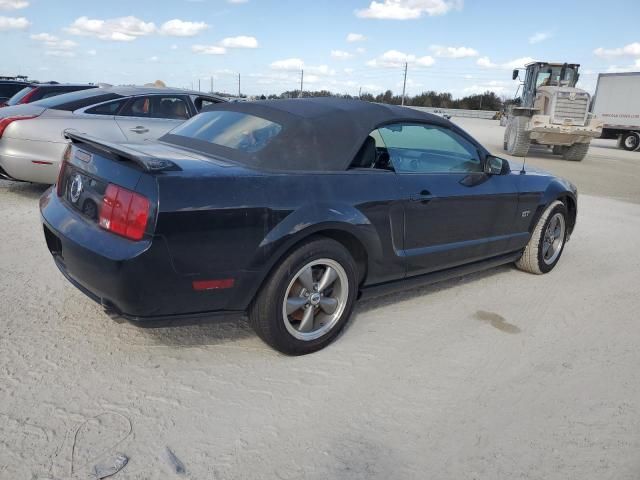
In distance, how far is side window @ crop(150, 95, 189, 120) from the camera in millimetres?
6932

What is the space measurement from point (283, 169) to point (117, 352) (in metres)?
1.41

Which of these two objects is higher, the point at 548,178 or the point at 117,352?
the point at 548,178

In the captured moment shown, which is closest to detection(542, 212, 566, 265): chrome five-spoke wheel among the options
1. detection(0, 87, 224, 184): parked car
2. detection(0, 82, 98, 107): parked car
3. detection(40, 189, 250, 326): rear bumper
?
detection(40, 189, 250, 326): rear bumper

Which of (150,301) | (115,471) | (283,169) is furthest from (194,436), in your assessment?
(283,169)

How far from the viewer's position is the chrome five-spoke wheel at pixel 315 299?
9.83 feet

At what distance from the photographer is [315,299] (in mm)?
3080

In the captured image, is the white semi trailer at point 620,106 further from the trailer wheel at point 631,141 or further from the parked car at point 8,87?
the parked car at point 8,87

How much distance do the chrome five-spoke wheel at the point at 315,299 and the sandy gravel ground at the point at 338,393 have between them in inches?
7.2

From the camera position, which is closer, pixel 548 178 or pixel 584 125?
pixel 548 178

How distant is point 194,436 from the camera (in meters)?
2.31

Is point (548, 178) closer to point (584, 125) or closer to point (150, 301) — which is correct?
point (150, 301)

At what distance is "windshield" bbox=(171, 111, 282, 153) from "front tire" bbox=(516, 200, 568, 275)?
281 cm

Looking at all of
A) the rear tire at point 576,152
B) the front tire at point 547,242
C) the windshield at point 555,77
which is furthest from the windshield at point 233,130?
the windshield at point 555,77

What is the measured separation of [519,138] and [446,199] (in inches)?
549
